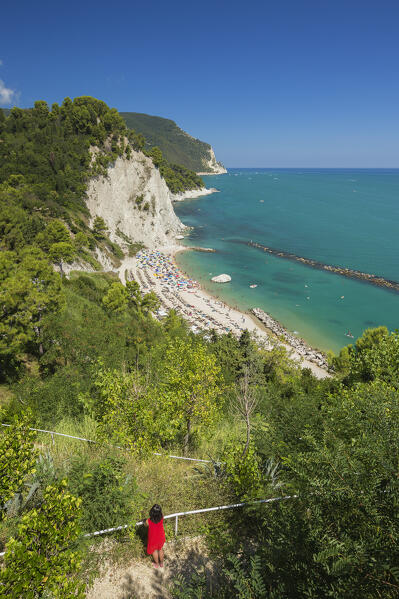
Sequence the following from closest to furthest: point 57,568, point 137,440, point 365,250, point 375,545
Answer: point 375,545 < point 57,568 < point 137,440 < point 365,250

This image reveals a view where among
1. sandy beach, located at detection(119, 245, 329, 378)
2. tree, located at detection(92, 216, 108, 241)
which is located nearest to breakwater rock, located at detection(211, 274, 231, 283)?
sandy beach, located at detection(119, 245, 329, 378)

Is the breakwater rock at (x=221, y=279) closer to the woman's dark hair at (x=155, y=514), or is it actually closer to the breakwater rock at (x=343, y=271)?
the breakwater rock at (x=343, y=271)

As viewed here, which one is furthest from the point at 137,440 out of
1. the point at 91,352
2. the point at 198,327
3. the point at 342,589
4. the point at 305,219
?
the point at 305,219

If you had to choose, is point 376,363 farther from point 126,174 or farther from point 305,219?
point 305,219

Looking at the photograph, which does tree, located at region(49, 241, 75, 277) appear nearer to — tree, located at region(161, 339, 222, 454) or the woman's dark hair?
tree, located at region(161, 339, 222, 454)

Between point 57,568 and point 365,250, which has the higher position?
point 57,568

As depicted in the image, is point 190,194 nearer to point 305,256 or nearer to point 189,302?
point 305,256

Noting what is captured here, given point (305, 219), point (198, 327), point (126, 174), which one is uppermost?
point (126, 174)
